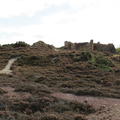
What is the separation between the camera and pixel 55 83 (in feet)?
86.2

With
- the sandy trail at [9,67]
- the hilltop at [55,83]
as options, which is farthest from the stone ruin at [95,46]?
the sandy trail at [9,67]

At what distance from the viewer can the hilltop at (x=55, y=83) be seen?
14656 mm

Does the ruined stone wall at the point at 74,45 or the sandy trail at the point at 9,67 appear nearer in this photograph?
the sandy trail at the point at 9,67

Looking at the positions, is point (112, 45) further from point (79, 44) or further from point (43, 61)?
point (43, 61)

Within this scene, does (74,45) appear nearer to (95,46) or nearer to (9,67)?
(95,46)

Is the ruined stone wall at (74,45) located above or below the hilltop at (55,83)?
above

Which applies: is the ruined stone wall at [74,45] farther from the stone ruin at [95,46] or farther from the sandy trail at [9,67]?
the sandy trail at [9,67]

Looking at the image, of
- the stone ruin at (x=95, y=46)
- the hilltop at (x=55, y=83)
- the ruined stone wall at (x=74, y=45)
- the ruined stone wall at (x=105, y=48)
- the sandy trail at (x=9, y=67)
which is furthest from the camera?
the ruined stone wall at (x=74, y=45)

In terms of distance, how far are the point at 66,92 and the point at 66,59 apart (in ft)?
75.3

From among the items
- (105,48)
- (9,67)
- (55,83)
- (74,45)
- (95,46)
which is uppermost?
(74,45)

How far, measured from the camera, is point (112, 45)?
62188mm

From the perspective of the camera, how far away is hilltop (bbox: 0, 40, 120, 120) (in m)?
14.7

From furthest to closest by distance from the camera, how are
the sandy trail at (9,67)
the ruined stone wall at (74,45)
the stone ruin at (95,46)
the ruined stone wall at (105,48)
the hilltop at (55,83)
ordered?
the ruined stone wall at (74,45)
the ruined stone wall at (105,48)
the stone ruin at (95,46)
the sandy trail at (9,67)
the hilltop at (55,83)

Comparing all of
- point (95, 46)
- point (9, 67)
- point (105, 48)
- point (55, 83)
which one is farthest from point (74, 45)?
point (55, 83)
